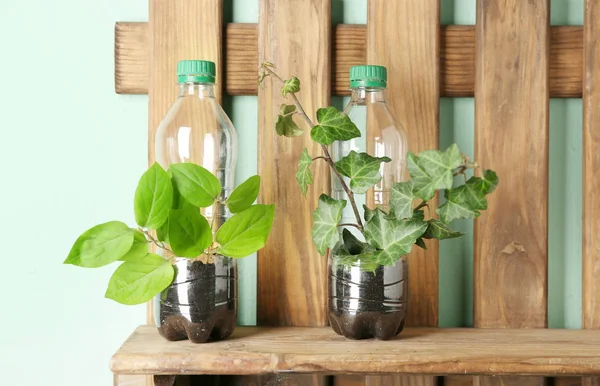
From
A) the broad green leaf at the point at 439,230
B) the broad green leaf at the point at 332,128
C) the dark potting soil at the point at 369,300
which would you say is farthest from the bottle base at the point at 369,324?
the broad green leaf at the point at 332,128

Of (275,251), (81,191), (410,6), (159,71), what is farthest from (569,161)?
(81,191)

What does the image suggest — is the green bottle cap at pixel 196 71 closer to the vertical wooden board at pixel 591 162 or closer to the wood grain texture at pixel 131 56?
the wood grain texture at pixel 131 56

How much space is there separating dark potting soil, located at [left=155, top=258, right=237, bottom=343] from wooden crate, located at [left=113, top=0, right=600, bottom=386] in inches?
5.6

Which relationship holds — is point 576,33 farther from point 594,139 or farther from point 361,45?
point 361,45

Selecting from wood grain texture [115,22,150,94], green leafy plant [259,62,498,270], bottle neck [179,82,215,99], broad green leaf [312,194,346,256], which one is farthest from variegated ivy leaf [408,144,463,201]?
wood grain texture [115,22,150,94]

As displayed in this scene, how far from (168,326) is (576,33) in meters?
0.73

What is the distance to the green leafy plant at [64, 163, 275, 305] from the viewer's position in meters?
0.75

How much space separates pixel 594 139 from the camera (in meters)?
0.93

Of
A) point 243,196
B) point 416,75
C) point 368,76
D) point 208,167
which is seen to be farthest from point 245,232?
point 416,75

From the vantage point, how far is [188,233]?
75 cm

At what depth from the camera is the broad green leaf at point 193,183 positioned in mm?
761

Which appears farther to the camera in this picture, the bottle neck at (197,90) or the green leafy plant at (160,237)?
the bottle neck at (197,90)

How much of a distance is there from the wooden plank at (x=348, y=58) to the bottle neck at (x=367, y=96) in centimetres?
5

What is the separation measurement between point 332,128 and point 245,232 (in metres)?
0.17
